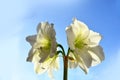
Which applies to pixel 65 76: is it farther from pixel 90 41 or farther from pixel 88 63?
pixel 90 41

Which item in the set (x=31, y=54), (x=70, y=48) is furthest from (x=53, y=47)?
(x=31, y=54)

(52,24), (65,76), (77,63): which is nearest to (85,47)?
(77,63)

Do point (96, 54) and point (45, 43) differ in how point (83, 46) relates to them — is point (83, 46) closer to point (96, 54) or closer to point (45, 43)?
point (96, 54)

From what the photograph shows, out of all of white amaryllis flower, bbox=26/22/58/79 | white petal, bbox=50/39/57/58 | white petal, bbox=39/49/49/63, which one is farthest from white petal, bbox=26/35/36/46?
white petal, bbox=50/39/57/58

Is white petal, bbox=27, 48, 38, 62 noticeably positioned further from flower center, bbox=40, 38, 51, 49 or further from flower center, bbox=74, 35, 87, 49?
flower center, bbox=74, 35, 87, 49

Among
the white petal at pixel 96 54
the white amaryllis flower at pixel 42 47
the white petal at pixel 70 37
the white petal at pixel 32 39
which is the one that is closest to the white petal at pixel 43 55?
Answer: the white amaryllis flower at pixel 42 47

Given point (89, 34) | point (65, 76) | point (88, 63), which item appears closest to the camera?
point (65, 76)
